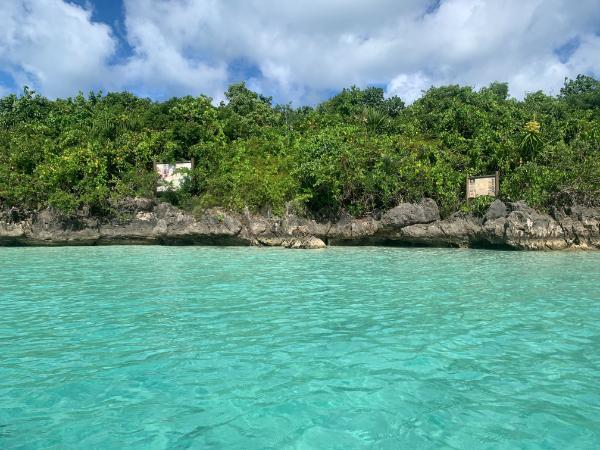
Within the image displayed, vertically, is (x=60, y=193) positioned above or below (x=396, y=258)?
above

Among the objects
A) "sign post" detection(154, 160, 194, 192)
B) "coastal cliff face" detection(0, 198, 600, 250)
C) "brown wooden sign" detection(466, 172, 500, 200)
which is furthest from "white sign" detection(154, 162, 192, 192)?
"brown wooden sign" detection(466, 172, 500, 200)

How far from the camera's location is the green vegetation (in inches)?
779

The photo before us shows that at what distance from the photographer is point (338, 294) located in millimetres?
8336

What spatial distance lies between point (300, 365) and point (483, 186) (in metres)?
16.8

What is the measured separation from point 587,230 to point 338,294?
43.8 feet

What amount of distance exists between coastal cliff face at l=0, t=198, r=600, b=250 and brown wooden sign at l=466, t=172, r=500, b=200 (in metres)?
1.07

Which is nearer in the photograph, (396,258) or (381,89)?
(396,258)

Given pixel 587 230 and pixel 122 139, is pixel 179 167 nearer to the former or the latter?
pixel 122 139

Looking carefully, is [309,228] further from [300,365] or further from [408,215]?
[300,365]

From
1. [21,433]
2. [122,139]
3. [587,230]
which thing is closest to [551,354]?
[21,433]

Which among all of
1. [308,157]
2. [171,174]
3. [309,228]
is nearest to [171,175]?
[171,174]

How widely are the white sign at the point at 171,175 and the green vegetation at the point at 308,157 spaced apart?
0.45 metres

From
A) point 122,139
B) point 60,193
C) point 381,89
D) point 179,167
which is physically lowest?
point 60,193

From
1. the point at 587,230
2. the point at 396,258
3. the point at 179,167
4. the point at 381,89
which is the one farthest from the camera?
the point at 381,89
